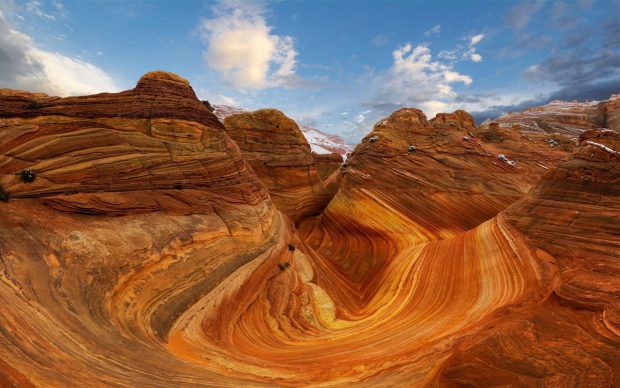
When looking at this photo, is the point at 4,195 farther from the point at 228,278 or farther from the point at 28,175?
the point at 228,278

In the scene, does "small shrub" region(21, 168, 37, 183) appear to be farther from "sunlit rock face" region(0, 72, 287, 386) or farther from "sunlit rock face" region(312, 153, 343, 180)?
"sunlit rock face" region(312, 153, 343, 180)

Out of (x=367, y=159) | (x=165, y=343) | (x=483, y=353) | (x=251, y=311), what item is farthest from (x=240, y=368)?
(x=367, y=159)

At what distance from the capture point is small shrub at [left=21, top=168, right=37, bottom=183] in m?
7.78

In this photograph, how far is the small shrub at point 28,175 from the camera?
7.78 m

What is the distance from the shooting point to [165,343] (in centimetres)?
657

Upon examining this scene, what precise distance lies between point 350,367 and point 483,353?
8.19ft

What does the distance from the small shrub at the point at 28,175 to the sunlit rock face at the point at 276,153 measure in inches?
600

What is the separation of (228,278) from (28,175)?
594cm

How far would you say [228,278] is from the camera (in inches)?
374

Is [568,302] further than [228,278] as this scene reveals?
No

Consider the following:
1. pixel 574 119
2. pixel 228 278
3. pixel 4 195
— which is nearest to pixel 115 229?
pixel 4 195

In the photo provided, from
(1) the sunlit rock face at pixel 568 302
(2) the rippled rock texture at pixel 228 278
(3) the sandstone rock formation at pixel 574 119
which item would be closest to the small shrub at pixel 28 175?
(2) the rippled rock texture at pixel 228 278

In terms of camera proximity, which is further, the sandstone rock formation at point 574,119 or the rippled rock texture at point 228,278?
the sandstone rock formation at point 574,119

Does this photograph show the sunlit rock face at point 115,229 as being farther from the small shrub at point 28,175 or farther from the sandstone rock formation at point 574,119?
the sandstone rock formation at point 574,119
